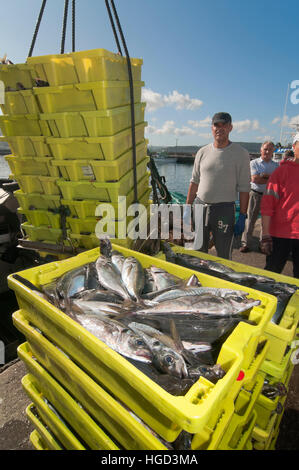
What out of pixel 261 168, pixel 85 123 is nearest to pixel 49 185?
pixel 85 123

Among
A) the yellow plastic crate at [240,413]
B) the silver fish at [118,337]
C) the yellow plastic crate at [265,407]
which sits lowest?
the yellow plastic crate at [265,407]

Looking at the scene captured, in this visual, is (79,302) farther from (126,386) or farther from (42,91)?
(42,91)

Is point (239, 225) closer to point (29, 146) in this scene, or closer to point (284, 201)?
point (284, 201)

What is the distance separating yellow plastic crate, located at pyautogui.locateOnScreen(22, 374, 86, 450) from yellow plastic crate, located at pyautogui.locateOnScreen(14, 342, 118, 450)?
0.11ft

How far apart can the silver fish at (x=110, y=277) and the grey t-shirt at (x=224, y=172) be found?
2001 mm

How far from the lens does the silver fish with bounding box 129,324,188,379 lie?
1020 millimetres

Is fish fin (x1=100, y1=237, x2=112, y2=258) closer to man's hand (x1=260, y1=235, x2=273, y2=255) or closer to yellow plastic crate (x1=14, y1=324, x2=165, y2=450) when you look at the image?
yellow plastic crate (x1=14, y1=324, x2=165, y2=450)

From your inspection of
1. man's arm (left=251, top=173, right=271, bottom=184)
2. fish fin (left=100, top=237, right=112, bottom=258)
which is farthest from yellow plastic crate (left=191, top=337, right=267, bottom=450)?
man's arm (left=251, top=173, right=271, bottom=184)

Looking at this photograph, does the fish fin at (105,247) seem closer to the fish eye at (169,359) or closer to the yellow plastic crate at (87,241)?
the yellow plastic crate at (87,241)

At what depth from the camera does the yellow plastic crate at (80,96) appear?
8.45 feet

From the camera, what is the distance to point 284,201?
2750 millimetres

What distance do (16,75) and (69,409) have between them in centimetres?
363

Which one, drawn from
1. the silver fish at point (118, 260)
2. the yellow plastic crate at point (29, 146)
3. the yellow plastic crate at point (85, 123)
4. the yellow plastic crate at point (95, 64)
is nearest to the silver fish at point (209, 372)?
the silver fish at point (118, 260)
